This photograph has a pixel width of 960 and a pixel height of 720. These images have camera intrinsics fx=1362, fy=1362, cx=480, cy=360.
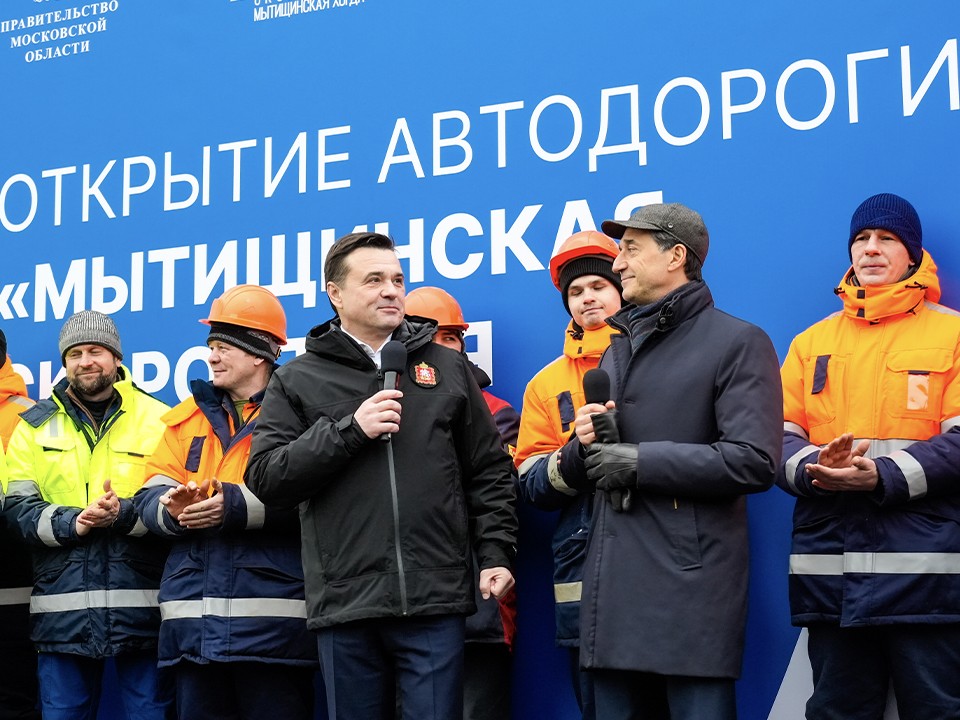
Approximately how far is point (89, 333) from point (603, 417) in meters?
2.98

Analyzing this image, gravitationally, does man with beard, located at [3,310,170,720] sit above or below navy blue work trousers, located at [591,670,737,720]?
above

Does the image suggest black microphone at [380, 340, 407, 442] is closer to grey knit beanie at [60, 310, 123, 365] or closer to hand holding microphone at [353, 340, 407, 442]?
hand holding microphone at [353, 340, 407, 442]

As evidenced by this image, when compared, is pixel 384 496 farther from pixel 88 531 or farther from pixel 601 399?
pixel 88 531

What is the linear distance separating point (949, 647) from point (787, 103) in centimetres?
236

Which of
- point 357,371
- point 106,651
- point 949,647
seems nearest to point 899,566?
point 949,647

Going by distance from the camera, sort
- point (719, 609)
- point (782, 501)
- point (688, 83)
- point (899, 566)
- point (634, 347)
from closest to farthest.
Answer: point (719, 609) → point (634, 347) → point (899, 566) → point (782, 501) → point (688, 83)

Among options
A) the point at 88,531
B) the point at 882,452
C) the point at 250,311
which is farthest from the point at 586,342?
the point at 88,531

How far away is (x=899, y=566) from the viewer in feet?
14.1

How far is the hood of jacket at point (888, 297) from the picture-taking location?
4.62 metres

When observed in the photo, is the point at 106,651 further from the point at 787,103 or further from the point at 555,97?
the point at 787,103

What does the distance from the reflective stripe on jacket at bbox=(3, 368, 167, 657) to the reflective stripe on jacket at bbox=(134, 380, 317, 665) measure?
368 millimetres

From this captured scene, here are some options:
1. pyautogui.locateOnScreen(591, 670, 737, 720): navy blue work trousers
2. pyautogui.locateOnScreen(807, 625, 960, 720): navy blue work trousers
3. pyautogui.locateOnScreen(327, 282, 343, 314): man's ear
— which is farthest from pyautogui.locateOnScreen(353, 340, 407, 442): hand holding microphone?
pyautogui.locateOnScreen(807, 625, 960, 720): navy blue work trousers

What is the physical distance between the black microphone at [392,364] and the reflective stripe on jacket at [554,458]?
99 centimetres

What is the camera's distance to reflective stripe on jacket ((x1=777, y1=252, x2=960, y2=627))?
167 inches
